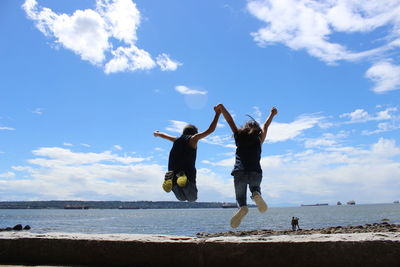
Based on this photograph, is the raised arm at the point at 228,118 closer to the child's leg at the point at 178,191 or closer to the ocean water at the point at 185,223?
the child's leg at the point at 178,191

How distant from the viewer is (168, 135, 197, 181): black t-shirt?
22.1 feet

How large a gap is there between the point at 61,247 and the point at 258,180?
130 inches

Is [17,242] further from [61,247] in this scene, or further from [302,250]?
[302,250]

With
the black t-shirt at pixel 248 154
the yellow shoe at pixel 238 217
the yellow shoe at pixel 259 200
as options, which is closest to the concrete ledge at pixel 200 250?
the yellow shoe at pixel 238 217

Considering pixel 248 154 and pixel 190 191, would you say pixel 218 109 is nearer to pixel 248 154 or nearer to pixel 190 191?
pixel 248 154

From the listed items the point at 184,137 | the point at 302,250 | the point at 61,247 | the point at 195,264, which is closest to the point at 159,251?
the point at 195,264

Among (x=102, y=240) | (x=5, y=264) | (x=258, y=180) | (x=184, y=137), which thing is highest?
(x=184, y=137)

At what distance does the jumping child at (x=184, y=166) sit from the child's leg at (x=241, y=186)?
2.59 ft

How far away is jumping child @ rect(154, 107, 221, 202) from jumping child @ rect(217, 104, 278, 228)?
52 cm

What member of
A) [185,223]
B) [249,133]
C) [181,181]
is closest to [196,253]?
[181,181]

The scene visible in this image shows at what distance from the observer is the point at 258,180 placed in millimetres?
6352

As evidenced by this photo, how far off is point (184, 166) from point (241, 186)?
1123mm

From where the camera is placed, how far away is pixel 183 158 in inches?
266

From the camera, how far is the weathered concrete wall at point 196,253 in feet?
14.5
